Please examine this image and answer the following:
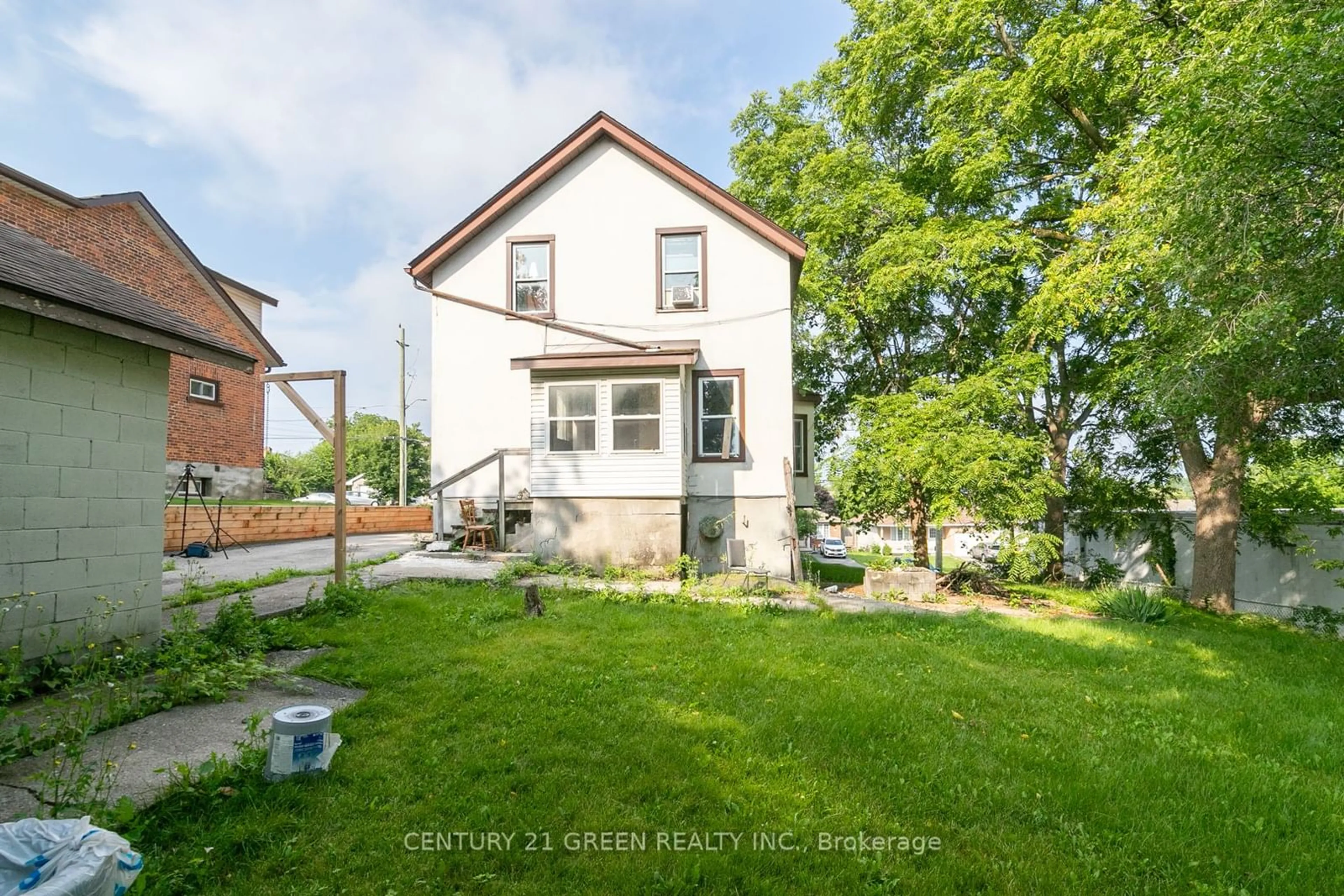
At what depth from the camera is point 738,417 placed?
12.1 meters

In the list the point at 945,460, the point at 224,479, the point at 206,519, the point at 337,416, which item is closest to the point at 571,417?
the point at 337,416

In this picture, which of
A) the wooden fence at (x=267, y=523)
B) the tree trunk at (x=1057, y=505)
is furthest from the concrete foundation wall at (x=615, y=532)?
the tree trunk at (x=1057, y=505)

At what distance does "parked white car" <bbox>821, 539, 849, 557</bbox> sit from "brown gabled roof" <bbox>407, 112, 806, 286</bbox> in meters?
21.1

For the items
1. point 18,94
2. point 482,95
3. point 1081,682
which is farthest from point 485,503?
point 1081,682

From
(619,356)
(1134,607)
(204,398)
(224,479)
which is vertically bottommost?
(1134,607)

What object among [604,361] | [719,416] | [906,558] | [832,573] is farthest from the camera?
[832,573]

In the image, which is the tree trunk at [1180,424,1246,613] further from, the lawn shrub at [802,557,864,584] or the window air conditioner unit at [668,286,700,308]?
the window air conditioner unit at [668,286,700,308]

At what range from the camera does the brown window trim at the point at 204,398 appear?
1469 centimetres

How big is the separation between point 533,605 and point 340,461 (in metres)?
3.17

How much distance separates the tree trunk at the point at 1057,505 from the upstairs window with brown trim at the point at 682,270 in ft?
32.0

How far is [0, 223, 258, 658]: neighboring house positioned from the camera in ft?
13.7

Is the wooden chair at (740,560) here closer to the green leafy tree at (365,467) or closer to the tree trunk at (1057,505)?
the tree trunk at (1057,505)

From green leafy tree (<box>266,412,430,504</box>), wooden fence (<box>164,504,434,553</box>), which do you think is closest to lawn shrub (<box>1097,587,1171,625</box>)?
wooden fence (<box>164,504,434,553</box>)

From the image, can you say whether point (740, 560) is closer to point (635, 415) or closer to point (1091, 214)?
point (635, 415)
